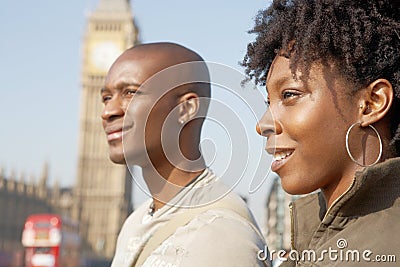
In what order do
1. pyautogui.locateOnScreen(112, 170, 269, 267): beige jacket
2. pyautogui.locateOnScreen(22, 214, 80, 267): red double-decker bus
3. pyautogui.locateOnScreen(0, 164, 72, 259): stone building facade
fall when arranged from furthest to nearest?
pyautogui.locateOnScreen(0, 164, 72, 259): stone building facade → pyautogui.locateOnScreen(22, 214, 80, 267): red double-decker bus → pyautogui.locateOnScreen(112, 170, 269, 267): beige jacket

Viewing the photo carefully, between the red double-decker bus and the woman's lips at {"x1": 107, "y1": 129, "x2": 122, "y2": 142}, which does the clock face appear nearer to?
the red double-decker bus

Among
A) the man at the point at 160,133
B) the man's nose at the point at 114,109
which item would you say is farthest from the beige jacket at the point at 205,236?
the man's nose at the point at 114,109

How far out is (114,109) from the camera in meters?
2.08

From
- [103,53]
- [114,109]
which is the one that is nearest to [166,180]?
[114,109]

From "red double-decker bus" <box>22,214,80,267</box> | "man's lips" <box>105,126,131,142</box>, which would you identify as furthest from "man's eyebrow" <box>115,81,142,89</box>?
"red double-decker bus" <box>22,214,80,267</box>

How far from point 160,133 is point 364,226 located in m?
0.99

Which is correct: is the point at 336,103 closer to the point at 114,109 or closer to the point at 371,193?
the point at 371,193

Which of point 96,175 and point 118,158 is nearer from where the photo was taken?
point 118,158

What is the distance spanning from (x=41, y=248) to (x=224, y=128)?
632 inches

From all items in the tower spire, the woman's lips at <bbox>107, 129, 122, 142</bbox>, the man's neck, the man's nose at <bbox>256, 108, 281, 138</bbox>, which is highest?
the man's nose at <bbox>256, 108, 281, 138</bbox>

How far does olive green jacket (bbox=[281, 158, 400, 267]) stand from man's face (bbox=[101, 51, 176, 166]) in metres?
0.87

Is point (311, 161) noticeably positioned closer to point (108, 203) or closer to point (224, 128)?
point (224, 128)

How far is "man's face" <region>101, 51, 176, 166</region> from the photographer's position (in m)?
2.01

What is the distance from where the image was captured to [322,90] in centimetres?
122
